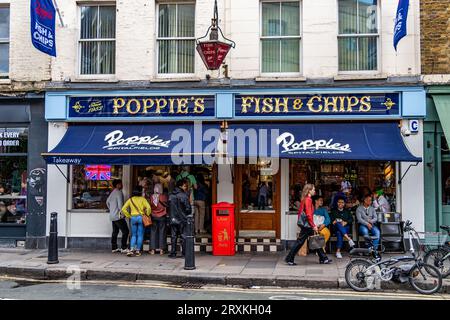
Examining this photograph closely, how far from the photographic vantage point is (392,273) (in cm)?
866

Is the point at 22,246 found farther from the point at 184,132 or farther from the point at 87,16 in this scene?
the point at 87,16

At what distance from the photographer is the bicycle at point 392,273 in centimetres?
855

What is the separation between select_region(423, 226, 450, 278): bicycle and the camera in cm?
931

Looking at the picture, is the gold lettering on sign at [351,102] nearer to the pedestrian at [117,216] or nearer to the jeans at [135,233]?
the jeans at [135,233]

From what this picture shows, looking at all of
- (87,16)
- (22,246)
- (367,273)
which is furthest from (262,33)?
(22,246)

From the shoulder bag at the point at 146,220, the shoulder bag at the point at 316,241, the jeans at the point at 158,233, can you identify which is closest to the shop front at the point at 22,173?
the shoulder bag at the point at 146,220

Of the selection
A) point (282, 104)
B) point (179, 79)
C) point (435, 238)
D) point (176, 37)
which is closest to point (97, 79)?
point (179, 79)

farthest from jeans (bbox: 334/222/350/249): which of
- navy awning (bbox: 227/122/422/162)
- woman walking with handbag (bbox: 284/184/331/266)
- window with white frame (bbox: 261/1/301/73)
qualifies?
window with white frame (bbox: 261/1/301/73)

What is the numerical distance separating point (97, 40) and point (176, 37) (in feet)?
7.19

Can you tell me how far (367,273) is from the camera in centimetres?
864

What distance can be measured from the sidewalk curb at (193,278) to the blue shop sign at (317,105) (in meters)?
4.54

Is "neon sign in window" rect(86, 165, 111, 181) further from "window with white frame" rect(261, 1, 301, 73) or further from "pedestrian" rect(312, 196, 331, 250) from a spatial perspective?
"pedestrian" rect(312, 196, 331, 250)

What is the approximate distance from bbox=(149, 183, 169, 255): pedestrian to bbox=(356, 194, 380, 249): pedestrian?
15.4 feet

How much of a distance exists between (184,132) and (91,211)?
331 cm
